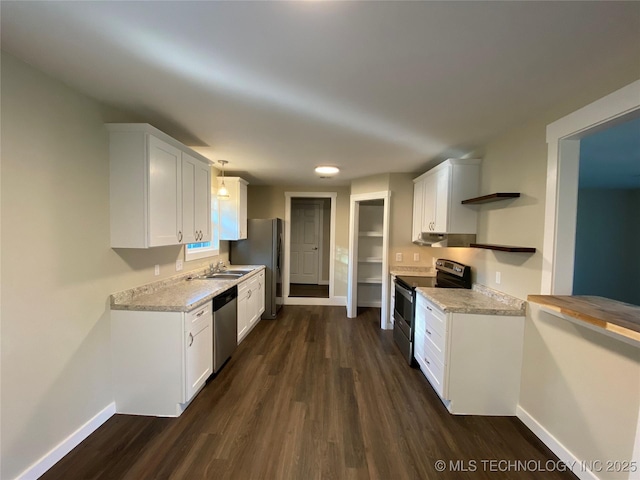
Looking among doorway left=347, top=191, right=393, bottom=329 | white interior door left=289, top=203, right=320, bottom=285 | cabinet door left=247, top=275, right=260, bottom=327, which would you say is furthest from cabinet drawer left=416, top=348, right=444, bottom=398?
white interior door left=289, top=203, right=320, bottom=285

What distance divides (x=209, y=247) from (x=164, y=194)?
5.53 ft

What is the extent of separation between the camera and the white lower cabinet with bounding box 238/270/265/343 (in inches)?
134

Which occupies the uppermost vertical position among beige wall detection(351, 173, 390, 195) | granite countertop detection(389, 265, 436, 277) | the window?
beige wall detection(351, 173, 390, 195)

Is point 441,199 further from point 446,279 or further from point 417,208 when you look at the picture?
point 446,279

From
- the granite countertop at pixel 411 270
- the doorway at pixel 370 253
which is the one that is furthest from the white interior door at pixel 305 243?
the granite countertop at pixel 411 270

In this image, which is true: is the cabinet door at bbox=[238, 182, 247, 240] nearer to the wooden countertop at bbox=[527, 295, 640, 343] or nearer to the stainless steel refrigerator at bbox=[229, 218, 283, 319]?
the stainless steel refrigerator at bbox=[229, 218, 283, 319]

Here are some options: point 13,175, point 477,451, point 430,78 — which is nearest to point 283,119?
point 430,78

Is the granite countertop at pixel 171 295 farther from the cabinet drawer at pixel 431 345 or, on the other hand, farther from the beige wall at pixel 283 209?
the beige wall at pixel 283 209

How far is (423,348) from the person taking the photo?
2.69 m

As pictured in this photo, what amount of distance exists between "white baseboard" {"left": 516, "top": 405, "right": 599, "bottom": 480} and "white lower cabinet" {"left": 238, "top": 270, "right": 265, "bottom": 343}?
3016 mm

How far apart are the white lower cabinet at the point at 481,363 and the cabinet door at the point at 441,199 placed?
A: 3.68ft

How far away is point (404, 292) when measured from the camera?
128 inches

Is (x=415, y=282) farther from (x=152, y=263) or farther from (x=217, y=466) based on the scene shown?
(x=152, y=263)

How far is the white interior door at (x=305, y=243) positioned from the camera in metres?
6.98
